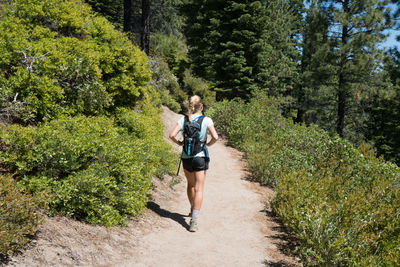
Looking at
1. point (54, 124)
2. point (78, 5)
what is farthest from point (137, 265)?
point (78, 5)

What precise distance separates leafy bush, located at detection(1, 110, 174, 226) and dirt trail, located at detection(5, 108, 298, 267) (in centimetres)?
23

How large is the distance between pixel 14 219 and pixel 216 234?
2874 millimetres

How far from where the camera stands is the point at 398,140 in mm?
24641

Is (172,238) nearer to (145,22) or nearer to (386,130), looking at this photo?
(145,22)

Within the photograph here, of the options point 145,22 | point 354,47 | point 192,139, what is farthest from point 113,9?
point 192,139

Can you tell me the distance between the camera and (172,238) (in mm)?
4383

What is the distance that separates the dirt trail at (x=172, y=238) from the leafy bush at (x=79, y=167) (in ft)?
0.76

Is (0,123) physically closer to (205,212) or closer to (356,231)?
(205,212)

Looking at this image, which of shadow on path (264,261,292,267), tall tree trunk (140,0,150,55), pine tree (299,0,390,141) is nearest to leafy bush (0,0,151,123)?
shadow on path (264,261,292,267)

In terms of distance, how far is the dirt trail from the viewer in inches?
125

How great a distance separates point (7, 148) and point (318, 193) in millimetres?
4706

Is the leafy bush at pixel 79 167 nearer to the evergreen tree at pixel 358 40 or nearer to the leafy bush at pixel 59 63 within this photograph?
the leafy bush at pixel 59 63

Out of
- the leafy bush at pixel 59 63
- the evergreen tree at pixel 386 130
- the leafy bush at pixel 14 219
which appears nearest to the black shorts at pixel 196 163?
the leafy bush at pixel 14 219

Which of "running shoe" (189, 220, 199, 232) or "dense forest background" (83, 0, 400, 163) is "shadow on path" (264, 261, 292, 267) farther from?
"dense forest background" (83, 0, 400, 163)
